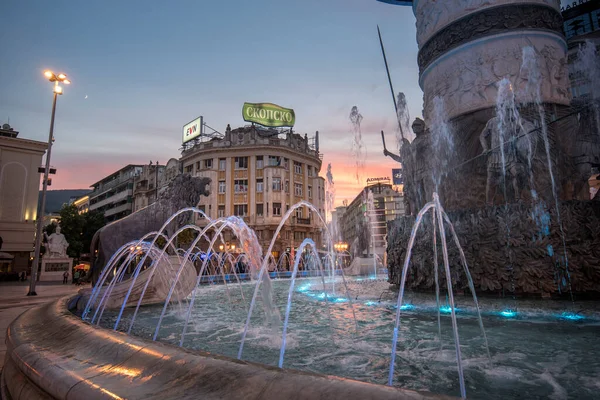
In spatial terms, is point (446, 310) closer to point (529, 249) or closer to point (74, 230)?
point (529, 249)

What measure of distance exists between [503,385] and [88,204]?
336ft

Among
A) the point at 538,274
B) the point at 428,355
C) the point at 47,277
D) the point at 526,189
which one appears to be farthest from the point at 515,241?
the point at 47,277

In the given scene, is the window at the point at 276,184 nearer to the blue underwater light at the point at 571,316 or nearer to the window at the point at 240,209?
the window at the point at 240,209

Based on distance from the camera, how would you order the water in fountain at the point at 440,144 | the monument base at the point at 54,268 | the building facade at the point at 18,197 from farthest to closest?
the building facade at the point at 18,197 → the monument base at the point at 54,268 → the water in fountain at the point at 440,144

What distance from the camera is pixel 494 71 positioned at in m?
12.1

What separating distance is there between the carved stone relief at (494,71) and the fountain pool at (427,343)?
24.3ft

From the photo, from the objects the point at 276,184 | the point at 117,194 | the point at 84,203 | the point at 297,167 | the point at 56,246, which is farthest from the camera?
the point at 84,203

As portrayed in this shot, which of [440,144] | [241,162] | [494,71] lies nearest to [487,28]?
[494,71]

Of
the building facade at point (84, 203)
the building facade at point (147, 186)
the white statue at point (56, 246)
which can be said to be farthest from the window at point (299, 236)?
the building facade at point (84, 203)

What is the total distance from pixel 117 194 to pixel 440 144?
71140 millimetres

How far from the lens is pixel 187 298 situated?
11.3m

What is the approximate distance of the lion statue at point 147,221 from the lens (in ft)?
34.3

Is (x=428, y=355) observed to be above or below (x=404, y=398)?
below

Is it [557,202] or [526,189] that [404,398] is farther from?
[526,189]
